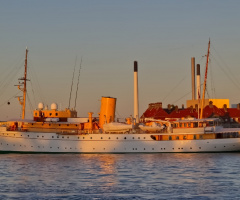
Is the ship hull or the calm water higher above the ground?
the ship hull

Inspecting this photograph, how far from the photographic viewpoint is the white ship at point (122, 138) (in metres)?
86.6

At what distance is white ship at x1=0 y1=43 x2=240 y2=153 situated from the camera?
3408 inches

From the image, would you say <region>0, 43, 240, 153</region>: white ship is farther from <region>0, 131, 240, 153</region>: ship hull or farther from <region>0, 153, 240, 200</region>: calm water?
<region>0, 153, 240, 200</region>: calm water

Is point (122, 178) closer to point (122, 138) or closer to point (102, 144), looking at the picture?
point (122, 138)

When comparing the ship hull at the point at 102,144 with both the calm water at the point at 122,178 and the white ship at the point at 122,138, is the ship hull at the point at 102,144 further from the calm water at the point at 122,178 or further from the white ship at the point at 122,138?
the calm water at the point at 122,178

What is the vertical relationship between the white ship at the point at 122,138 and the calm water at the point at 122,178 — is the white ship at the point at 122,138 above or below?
above

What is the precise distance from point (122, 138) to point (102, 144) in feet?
10.3

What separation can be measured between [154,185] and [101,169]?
49.1 ft

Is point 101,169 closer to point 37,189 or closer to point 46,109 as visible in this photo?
point 37,189

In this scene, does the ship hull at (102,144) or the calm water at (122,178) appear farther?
the ship hull at (102,144)

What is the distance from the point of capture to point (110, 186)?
4688 centimetres

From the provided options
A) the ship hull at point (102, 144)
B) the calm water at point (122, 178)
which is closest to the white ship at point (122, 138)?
the ship hull at point (102, 144)

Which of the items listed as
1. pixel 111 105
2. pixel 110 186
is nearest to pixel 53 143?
pixel 111 105

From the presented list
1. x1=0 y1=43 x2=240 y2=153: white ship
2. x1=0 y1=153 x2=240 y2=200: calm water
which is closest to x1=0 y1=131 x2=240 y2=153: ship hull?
x1=0 y1=43 x2=240 y2=153: white ship
